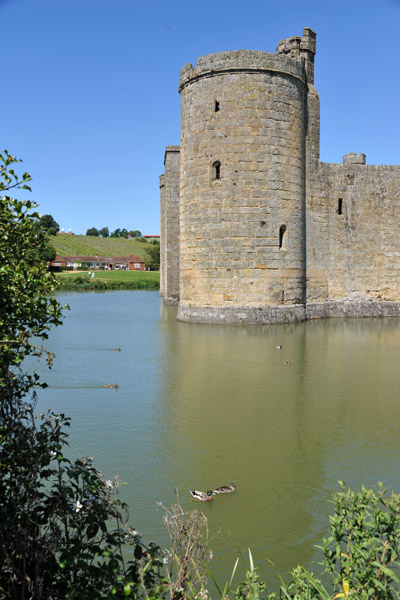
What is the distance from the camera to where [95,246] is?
414 feet

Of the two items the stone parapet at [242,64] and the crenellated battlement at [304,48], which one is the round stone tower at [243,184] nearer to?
the stone parapet at [242,64]

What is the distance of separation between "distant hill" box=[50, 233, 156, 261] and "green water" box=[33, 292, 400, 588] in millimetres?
100774

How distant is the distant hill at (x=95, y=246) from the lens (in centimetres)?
11394

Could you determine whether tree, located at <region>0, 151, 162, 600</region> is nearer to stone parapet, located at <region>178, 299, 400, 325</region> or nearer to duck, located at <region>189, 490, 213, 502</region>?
duck, located at <region>189, 490, 213, 502</region>

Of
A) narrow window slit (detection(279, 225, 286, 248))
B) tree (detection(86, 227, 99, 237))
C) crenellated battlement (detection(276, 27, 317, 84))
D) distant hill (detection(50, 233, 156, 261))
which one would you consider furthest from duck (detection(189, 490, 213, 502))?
tree (detection(86, 227, 99, 237))

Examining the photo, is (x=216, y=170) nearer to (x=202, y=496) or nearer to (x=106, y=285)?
(x=202, y=496)

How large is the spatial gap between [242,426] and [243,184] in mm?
11265

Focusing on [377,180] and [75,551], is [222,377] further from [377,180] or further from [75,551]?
[377,180]

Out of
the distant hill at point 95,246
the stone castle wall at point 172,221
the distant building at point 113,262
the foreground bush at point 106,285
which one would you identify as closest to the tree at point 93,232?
the distant hill at point 95,246

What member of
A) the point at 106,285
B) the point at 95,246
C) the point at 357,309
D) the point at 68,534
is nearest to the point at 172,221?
→ the point at 357,309

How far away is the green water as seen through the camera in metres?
4.54

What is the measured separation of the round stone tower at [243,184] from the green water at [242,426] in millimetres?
3295

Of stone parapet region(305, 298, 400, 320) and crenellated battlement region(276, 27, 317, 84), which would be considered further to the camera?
stone parapet region(305, 298, 400, 320)

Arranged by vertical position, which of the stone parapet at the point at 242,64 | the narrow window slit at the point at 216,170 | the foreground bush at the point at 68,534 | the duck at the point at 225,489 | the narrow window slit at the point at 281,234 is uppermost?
the stone parapet at the point at 242,64
